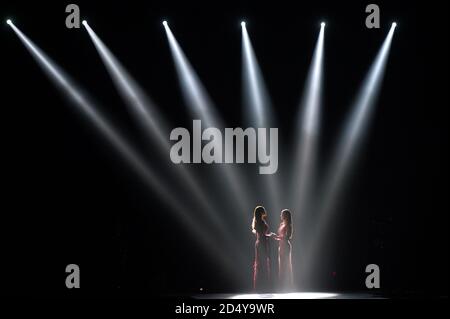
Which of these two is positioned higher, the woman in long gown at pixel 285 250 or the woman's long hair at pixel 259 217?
the woman's long hair at pixel 259 217

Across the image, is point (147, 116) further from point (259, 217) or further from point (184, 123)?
point (259, 217)

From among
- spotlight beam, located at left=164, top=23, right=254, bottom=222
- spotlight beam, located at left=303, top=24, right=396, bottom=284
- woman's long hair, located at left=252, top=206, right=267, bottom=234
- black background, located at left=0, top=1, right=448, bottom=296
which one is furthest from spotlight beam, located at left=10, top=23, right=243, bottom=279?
woman's long hair, located at left=252, top=206, right=267, bottom=234

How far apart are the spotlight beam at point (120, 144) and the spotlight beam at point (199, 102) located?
80cm

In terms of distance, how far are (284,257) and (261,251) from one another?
38 cm

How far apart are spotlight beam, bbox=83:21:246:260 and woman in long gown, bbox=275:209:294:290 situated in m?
1.27

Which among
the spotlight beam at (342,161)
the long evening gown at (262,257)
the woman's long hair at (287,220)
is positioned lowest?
the long evening gown at (262,257)

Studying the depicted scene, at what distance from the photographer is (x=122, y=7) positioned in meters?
9.24

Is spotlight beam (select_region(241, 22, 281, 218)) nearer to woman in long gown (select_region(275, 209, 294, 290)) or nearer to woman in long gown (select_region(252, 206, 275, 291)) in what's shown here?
woman in long gown (select_region(275, 209, 294, 290))

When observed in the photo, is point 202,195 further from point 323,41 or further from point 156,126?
point 323,41

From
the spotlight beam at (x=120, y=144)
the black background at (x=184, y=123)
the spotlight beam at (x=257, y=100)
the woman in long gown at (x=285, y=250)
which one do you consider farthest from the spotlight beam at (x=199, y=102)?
the woman in long gown at (x=285, y=250)

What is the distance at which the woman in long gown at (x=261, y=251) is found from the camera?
7766 mm

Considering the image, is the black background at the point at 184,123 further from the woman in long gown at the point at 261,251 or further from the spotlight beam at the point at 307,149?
the woman in long gown at the point at 261,251
